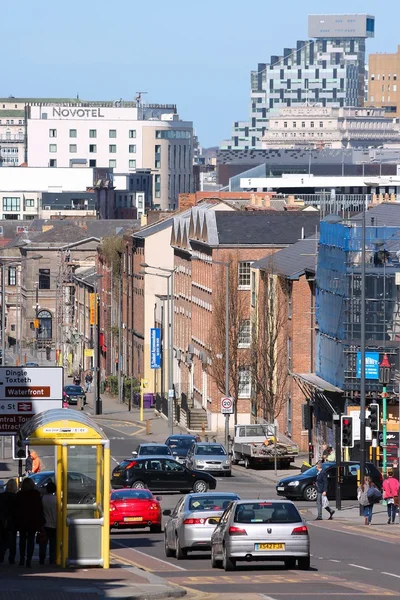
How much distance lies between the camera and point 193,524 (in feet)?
110

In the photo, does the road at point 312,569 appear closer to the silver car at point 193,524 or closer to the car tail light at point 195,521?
the silver car at point 193,524

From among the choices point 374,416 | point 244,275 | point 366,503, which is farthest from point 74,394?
point 366,503

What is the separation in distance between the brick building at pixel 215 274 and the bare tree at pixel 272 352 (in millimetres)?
5145

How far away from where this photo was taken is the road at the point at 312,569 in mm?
25953

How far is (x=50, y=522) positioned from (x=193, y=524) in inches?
214

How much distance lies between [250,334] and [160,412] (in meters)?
20.9

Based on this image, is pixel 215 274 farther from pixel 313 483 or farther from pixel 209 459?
pixel 313 483

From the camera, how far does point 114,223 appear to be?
179500 millimetres

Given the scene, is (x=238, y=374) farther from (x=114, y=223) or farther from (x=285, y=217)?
(x=114, y=223)

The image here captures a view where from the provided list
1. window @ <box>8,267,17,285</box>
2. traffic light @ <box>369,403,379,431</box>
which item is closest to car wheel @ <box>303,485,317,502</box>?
traffic light @ <box>369,403,379,431</box>

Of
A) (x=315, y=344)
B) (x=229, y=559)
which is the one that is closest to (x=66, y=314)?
(x=315, y=344)

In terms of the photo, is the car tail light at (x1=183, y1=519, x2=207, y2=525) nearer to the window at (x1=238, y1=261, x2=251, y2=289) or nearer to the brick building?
the brick building

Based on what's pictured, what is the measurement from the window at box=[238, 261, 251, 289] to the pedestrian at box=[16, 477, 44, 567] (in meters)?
55.7

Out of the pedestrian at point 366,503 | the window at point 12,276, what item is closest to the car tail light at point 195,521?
the pedestrian at point 366,503
